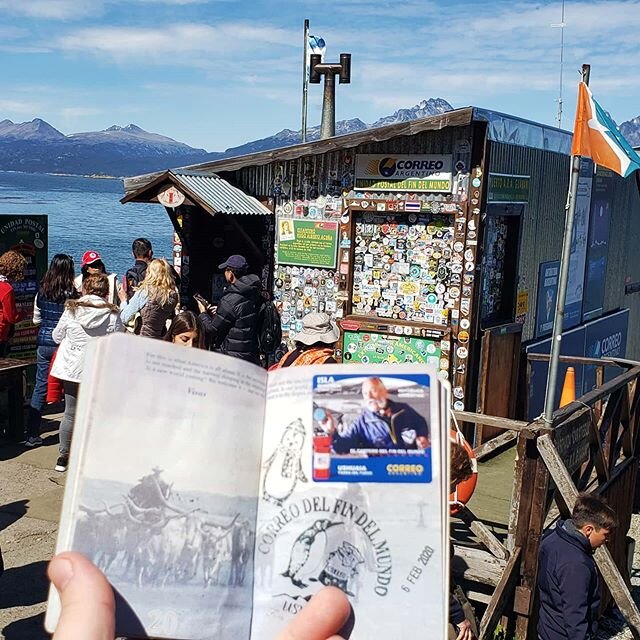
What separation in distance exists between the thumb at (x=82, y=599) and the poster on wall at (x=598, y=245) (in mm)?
10366

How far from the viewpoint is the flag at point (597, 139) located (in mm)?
4953

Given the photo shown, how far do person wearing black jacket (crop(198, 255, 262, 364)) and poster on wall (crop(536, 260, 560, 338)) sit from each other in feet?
12.1

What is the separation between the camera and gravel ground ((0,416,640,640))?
200 inches

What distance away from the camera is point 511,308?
30.1 ft

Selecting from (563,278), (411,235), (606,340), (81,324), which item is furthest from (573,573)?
(606,340)

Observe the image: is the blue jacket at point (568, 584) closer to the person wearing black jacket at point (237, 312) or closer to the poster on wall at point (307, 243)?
the person wearing black jacket at point (237, 312)

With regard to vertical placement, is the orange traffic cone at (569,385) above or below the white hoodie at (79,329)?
below

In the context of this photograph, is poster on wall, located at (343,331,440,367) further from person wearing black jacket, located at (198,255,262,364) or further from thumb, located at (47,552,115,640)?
thumb, located at (47,552,115,640)

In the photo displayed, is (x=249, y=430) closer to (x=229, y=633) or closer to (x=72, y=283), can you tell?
(x=229, y=633)

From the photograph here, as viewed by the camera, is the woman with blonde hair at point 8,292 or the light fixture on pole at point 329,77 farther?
the light fixture on pole at point 329,77

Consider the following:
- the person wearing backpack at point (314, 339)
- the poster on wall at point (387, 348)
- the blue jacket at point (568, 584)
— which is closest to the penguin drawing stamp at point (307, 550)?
the blue jacket at point (568, 584)

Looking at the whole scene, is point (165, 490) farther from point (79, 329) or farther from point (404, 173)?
point (404, 173)

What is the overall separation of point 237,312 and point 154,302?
0.77 meters

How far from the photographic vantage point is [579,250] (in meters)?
10.8
